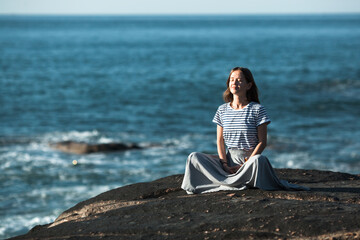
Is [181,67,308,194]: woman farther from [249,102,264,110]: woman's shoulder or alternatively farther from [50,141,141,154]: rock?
[50,141,141,154]: rock

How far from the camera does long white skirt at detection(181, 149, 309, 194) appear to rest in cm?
750

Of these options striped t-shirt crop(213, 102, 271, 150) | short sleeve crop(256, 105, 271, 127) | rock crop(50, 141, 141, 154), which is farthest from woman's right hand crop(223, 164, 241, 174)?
rock crop(50, 141, 141, 154)

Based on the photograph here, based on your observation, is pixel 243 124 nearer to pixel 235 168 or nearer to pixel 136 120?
pixel 235 168

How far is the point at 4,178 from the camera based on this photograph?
18.2m

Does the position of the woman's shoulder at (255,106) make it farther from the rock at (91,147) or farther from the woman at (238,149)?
the rock at (91,147)

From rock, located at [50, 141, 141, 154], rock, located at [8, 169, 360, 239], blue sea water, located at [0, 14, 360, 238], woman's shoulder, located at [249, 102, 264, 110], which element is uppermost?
woman's shoulder, located at [249, 102, 264, 110]

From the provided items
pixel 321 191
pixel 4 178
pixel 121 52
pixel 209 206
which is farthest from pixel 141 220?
pixel 121 52

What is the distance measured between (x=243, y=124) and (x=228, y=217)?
1.38m

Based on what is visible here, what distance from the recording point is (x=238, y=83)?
769 cm

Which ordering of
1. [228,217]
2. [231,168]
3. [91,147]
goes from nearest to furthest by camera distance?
[228,217] < [231,168] < [91,147]

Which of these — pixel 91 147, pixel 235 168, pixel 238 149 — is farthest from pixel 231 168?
pixel 91 147

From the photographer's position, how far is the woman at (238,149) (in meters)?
7.60

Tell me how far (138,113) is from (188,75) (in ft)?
69.5

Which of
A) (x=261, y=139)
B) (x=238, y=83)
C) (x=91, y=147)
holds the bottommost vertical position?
(x=91, y=147)
